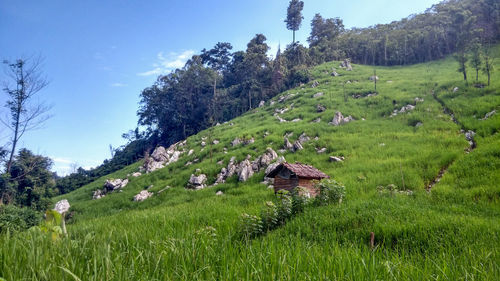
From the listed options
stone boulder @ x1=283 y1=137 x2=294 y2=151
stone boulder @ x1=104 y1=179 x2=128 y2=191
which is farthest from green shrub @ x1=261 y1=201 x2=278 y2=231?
stone boulder @ x1=104 y1=179 x2=128 y2=191

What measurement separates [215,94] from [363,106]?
37229 mm

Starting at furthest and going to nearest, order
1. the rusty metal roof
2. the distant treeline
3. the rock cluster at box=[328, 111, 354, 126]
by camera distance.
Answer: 1. the distant treeline
2. the rock cluster at box=[328, 111, 354, 126]
3. the rusty metal roof

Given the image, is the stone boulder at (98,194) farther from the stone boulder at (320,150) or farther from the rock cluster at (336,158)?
the rock cluster at (336,158)

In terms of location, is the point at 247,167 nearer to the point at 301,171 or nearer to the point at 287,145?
the point at 287,145

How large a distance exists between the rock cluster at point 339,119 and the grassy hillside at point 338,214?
98 centimetres

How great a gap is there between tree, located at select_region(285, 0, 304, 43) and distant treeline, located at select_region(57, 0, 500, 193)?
6503 millimetres

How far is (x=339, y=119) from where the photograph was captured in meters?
31.2


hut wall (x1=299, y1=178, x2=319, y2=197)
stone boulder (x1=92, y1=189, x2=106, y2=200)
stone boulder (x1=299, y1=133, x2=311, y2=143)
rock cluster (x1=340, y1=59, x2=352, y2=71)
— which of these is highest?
rock cluster (x1=340, y1=59, x2=352, y2=71)

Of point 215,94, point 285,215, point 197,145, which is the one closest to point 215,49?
point 215,94

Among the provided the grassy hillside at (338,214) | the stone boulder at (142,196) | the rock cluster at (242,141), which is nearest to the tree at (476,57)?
the grassy hillside at (338,214)

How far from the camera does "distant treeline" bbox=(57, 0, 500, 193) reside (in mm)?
60000

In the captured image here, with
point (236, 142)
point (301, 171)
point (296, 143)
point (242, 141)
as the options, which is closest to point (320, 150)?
point (296, 143)

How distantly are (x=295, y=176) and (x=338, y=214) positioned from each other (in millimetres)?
4550

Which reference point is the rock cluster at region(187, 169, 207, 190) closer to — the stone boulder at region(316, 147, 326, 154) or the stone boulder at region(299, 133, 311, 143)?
the stone boulder at region(299, 133, 311, 143)
